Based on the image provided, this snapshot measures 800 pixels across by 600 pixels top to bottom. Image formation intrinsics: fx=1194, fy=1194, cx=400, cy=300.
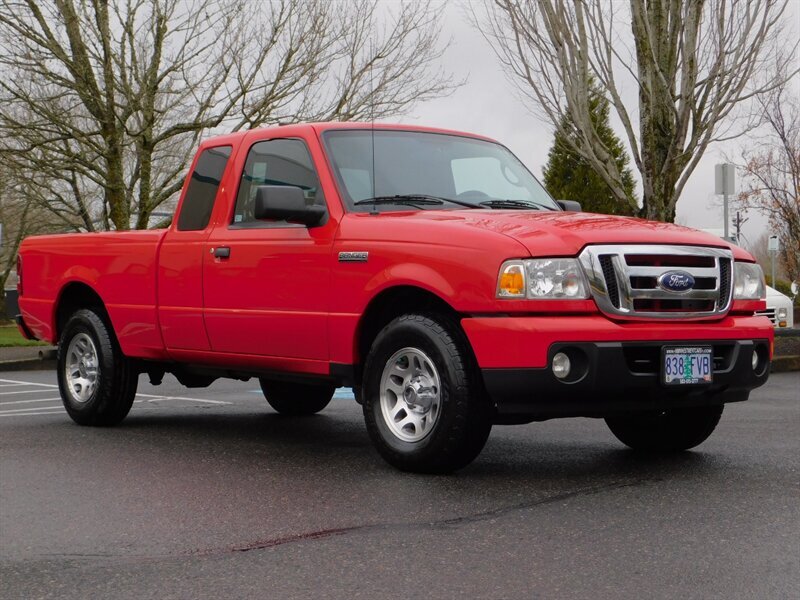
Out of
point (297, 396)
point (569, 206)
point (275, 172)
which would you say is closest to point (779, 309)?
point (297, 396)

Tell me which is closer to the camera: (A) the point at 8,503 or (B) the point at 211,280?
(A) the point at 8,503

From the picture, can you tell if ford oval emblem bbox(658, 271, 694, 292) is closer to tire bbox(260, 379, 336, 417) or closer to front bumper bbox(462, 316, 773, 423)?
front bumper bbox(462, 316, 773, 423)

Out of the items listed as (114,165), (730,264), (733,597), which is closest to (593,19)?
(114,165)

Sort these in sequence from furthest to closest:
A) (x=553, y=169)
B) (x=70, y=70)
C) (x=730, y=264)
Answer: (x=553, y=169), (x=70, y=70), (x=730, y=264)

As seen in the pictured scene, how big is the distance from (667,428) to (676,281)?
1372 mm

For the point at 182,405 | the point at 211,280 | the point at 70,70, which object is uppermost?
the point at 70,70

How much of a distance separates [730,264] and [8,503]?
3.88 meters

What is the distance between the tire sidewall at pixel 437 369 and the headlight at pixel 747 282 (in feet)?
5.37

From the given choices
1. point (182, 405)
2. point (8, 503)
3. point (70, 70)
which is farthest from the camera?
point (70, 70)

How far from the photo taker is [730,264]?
21.0 feet

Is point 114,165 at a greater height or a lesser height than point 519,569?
greater

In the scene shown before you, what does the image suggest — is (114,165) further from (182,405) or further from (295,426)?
(295,426)

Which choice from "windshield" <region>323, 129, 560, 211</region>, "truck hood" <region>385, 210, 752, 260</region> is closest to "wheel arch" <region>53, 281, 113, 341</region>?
"windshield" <region>323, 129, 560, 211</region>

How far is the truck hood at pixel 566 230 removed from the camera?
230 inches
